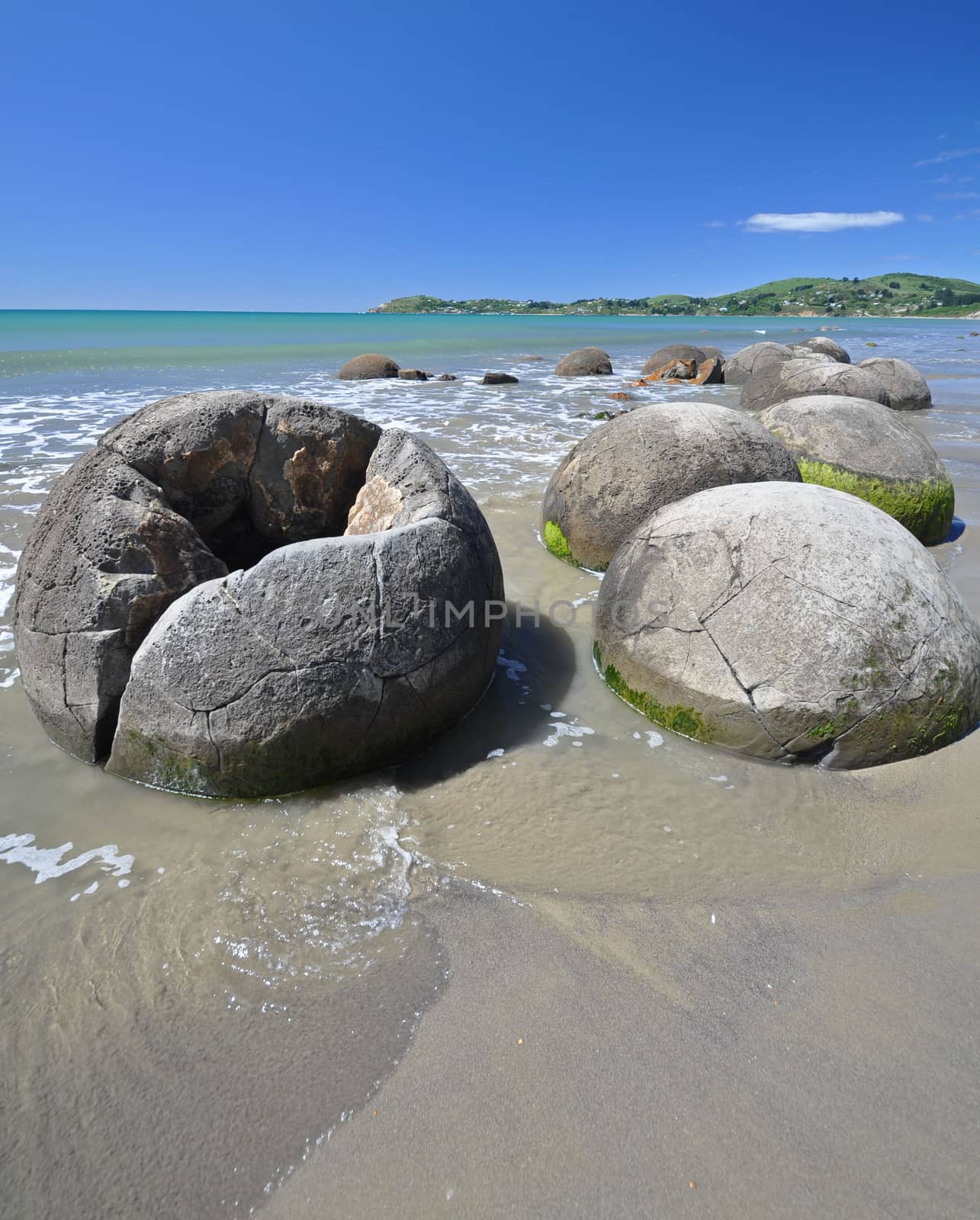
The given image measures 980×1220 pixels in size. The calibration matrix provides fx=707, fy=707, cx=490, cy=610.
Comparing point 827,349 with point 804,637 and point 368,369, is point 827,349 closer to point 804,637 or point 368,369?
point 368,369

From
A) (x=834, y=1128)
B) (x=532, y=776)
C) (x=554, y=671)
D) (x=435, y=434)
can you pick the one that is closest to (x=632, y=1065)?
(x=834, y=1128)

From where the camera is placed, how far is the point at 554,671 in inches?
144

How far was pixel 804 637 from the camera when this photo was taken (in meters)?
2.70

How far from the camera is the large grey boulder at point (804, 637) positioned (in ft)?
8.79

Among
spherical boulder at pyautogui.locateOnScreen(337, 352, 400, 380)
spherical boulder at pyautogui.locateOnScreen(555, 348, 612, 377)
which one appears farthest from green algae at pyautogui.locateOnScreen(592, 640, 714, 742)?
spherical boulder at pyautogui.locateOnScreen(555, 348, 612, 377)

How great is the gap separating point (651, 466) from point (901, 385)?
10184 millimetres

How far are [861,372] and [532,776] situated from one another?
10832mm

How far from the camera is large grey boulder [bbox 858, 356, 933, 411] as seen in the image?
12.1m

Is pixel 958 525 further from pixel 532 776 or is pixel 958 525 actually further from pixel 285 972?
pixel 285 972

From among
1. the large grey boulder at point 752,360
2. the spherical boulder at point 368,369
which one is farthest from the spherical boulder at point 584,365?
the spherical boulder at point 368,369

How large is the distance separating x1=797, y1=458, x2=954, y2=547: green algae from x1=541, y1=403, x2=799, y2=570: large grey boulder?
37.0 inches

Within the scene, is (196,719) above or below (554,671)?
above

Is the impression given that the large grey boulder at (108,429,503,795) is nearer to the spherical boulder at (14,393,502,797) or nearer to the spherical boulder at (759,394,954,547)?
the spherical boulder at (14,393,502,797)

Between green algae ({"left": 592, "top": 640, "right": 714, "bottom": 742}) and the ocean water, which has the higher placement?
green algae ({"left": 592, "top": 640, "right": 714, "bottom": 742})
